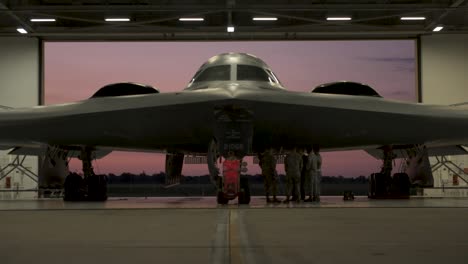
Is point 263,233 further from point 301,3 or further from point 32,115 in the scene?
point 301,3

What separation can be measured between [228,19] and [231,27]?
1.86 feet

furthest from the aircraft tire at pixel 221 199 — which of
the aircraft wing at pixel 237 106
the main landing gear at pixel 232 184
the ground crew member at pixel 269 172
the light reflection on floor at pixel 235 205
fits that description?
the ground crew member at pixel 269 172

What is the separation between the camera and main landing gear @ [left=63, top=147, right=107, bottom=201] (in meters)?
14.3

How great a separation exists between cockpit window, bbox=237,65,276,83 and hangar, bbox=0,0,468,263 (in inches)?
294

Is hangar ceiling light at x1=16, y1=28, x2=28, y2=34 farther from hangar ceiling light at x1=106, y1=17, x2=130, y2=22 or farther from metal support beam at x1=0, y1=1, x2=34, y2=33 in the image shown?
hangar ceiling light at x1=106, y1=17, x2=130, y2=22

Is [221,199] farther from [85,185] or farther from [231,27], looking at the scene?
[231,27]

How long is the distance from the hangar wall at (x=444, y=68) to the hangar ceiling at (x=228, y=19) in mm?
535

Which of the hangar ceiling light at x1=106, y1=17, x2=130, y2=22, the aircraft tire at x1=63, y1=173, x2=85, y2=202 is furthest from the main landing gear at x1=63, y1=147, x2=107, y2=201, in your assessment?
the hangar ceiling light at x1=106, y1=17, x2=130, y2=22

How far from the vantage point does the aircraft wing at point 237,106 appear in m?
11.4

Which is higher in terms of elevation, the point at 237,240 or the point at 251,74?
the point at 251,74

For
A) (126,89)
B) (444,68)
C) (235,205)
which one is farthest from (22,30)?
(444,68)

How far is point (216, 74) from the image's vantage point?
1433 cm

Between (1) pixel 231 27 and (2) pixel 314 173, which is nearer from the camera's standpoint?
(2) pixel 314 173

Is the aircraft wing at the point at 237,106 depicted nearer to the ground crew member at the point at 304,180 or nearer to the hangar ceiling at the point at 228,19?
the ground crew member at the point at 304,180
